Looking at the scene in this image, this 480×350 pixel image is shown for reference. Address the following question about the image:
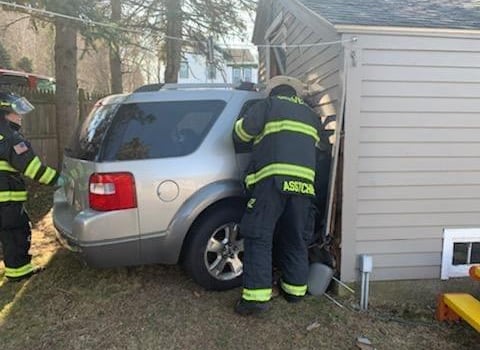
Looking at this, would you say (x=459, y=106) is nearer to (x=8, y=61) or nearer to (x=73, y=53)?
(x=73, y=53)

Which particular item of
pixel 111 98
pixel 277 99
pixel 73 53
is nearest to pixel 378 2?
pixel 277 99

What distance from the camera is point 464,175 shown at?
4328mm

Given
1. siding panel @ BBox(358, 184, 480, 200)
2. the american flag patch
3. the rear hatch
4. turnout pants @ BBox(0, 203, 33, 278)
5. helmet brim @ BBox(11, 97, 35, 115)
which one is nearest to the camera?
the rear hatch

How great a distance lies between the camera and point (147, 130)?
4074 millimetres

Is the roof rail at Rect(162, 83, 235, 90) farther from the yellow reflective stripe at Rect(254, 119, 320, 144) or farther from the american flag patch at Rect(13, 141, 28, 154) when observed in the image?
the american flag patch at Rect(13, 141, 28, 154)

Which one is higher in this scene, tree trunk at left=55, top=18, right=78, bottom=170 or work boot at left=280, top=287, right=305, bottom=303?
tree trunk at left=55, top=18, right=78, bottom=170

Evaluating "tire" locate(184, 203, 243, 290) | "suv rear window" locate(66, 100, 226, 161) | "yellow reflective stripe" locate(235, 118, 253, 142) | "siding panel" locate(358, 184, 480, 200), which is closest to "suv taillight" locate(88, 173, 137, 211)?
"suv rear window" locate(66, 100, 226, 161)

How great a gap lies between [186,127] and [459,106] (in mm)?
2470

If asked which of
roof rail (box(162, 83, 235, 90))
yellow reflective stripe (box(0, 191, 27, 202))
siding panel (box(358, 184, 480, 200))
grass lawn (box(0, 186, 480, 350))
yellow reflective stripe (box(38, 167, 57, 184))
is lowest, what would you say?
grass lawn (box(0, 186, 480, 350))

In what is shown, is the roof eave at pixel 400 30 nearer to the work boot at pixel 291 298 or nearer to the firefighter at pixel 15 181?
the work boot at pixel 291 298

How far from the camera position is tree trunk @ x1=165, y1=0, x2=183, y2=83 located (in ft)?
36.8

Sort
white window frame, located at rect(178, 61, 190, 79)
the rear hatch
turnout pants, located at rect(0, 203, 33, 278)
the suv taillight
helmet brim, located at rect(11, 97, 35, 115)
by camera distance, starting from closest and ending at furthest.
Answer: the suv taillight, the rear hatch, turnout pants, located at rect(0, 203, 33, 278), helmet brim, located at rect(11, 97, 35, 115), white window frame, located at rect(178, 61, 190, 79)

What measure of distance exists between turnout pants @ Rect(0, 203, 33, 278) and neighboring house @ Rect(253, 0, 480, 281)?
10.2ft

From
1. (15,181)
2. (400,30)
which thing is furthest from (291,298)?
(15,181)
